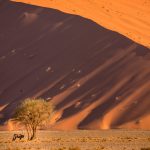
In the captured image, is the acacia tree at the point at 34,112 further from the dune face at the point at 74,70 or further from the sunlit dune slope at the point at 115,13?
the sunlit dune slope at the point at 115,13

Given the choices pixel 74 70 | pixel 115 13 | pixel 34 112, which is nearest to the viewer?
pixel 34 112

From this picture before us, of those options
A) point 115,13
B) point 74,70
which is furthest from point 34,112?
point 115,13

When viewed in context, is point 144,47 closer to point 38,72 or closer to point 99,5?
point 38,72

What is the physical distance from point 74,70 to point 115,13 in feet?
69.1

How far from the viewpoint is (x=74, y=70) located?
218 ft

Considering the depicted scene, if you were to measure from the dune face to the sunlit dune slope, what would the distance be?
7.95ft

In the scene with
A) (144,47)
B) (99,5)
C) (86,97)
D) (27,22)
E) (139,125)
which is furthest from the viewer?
(99,5)

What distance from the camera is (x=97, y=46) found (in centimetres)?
6938

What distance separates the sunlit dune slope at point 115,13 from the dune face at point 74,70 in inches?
95.4

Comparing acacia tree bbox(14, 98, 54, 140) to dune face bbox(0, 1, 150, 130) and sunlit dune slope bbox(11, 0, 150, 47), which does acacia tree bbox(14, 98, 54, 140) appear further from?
sunlit dune slope bbox(11, 0, 150, 47)

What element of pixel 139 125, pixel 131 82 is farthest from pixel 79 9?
pixel 139 125

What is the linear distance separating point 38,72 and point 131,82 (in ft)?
38.8

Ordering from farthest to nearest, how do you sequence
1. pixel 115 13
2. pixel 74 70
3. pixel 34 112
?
1. pixel 115 13
2. pixel 74 70
3. pixel 34 112

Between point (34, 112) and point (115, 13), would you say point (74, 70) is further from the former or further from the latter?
point (115, 13)
